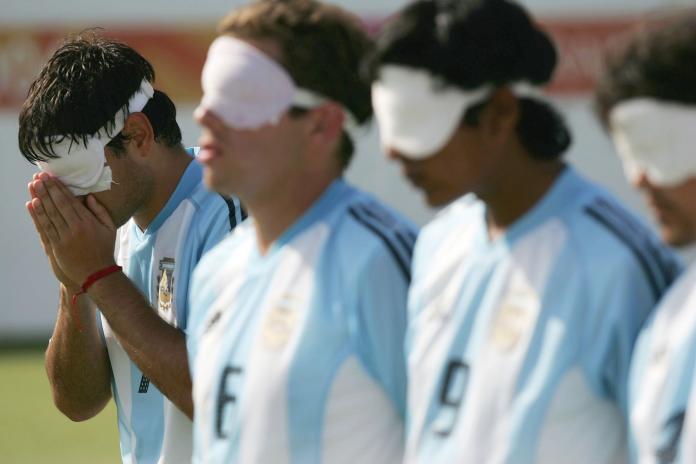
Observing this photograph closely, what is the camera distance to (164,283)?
4.68 meters

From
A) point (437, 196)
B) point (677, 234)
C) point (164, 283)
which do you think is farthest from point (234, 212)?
point (677, 234)

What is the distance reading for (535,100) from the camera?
328 centimetres

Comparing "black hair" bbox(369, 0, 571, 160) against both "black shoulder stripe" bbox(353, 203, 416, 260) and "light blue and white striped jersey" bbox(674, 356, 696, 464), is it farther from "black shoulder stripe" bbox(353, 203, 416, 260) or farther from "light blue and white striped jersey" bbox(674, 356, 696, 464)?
"light blue and white striped jersey" bbox(674, 356, 696, 464)

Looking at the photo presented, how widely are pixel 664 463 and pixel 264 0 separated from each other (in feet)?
5.21

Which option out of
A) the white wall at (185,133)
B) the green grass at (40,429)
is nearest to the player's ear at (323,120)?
the green grass at (40,429)

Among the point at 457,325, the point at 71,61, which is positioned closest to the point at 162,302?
the point at 71,61

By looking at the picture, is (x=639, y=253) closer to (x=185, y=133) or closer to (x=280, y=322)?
(x=280, y=322)

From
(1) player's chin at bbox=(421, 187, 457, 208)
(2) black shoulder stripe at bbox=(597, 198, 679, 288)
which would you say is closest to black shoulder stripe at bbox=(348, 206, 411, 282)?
(1) player's chin at bbox=(421, 187, 457, 208)

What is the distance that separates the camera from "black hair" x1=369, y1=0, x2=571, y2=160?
3.20 metres

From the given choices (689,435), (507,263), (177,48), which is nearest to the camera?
(689,435)

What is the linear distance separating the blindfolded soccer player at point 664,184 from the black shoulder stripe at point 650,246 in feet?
0.22

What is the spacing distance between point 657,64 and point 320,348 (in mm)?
1029

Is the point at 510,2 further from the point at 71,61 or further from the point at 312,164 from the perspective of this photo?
the point at 71,61

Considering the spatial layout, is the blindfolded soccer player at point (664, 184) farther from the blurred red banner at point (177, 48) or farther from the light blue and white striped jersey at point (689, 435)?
the blurred red banner at point (177, 48)
